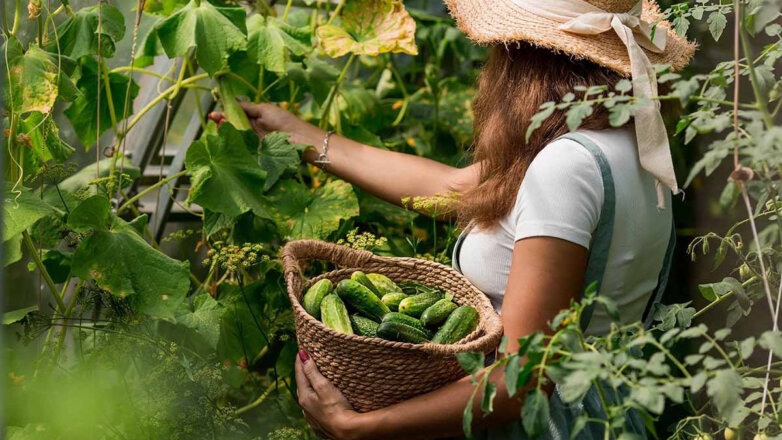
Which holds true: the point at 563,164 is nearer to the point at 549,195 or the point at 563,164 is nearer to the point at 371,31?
the point at 549,195

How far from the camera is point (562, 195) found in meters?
1.38

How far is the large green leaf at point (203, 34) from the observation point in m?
1.83

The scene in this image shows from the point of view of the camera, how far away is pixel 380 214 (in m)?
2.36

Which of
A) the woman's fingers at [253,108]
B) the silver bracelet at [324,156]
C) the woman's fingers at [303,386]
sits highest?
the woman's fingers at [253,108]

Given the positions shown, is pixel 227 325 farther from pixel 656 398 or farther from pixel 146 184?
pixel 656 398

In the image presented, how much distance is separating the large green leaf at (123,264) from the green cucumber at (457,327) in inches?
20.4

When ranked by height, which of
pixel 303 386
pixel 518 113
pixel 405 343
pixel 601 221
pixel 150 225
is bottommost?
pixel 150 225

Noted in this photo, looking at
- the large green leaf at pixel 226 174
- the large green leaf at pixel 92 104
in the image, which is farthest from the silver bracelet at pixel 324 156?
the large green leaf at pixel 92 104

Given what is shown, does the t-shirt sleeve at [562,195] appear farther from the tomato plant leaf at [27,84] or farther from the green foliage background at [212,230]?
the tomato plant leaf at [27,84]

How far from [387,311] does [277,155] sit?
0.60m

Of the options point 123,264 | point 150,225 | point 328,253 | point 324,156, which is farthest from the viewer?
point 150,225

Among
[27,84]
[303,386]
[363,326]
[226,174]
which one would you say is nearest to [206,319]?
[226,174]

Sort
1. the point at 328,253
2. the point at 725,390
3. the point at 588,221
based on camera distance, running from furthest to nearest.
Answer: the point at 328,253 < the point at 588,221 < the point at 725,390

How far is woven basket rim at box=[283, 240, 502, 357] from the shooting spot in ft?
4.43
